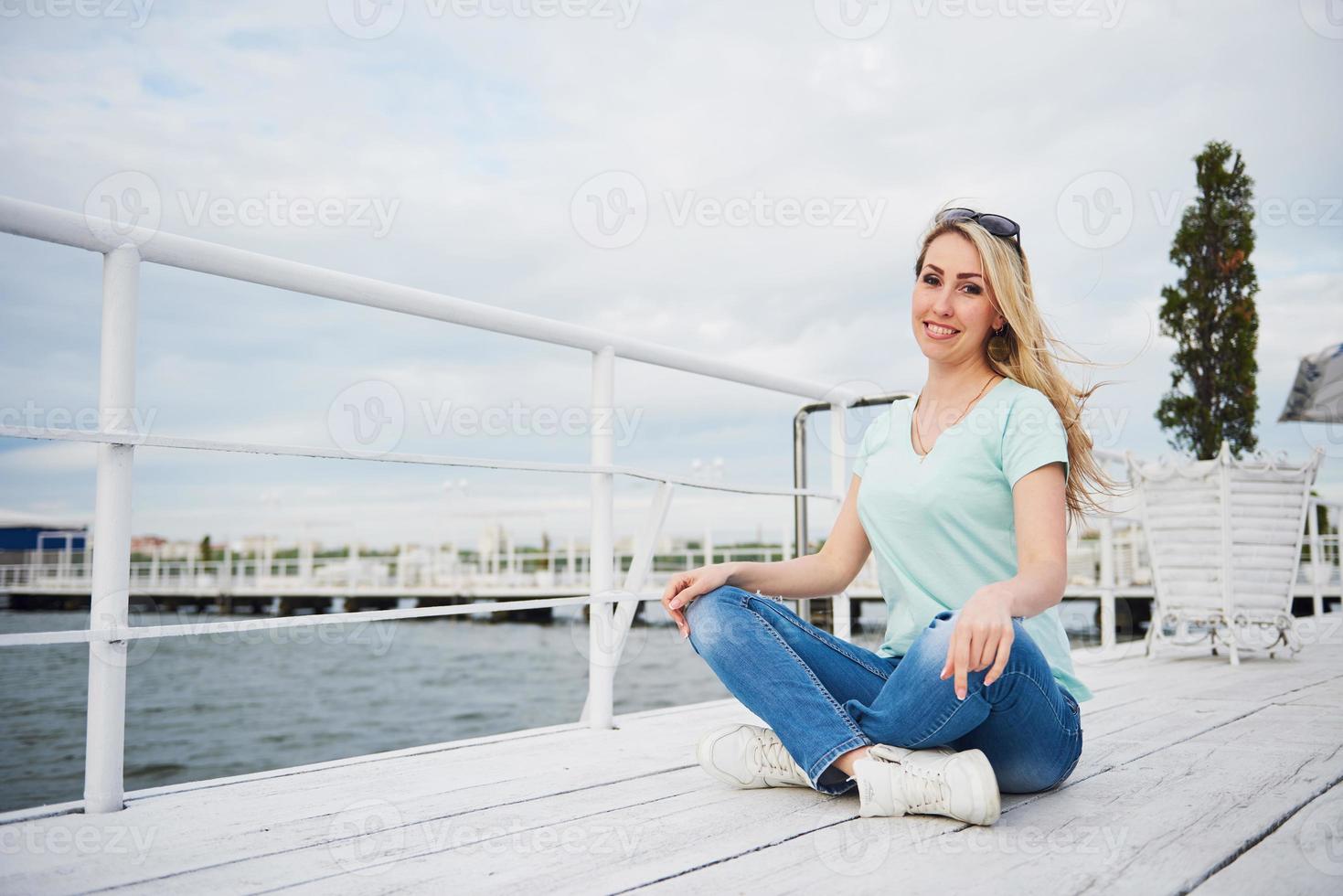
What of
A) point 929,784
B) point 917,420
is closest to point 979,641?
point 929,784

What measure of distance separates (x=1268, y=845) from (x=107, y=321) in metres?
1.52

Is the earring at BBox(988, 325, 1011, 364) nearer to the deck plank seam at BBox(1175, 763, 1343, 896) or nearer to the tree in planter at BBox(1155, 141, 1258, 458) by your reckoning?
the deck plank seam at BBox(1175, 763, 1343, 896)

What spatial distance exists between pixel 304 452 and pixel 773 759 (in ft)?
2.74

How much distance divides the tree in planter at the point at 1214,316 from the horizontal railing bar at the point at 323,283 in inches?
562

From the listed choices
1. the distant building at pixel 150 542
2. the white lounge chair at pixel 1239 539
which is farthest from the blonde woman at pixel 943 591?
the distant building at pixel 150 542

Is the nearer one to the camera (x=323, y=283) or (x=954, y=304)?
(x=954, y=304)

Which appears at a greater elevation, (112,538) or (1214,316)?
(1214,316)

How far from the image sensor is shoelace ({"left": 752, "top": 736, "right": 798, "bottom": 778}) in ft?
4.14

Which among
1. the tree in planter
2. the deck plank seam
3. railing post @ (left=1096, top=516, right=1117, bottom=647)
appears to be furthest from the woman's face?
the tree in planter

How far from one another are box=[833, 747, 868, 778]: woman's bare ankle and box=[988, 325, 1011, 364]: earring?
600 mm

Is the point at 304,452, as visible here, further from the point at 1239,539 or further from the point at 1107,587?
the point at 1107,587

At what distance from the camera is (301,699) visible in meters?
17.5

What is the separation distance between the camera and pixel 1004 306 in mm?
1292

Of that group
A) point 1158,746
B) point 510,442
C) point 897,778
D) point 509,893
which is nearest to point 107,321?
point 509,893
